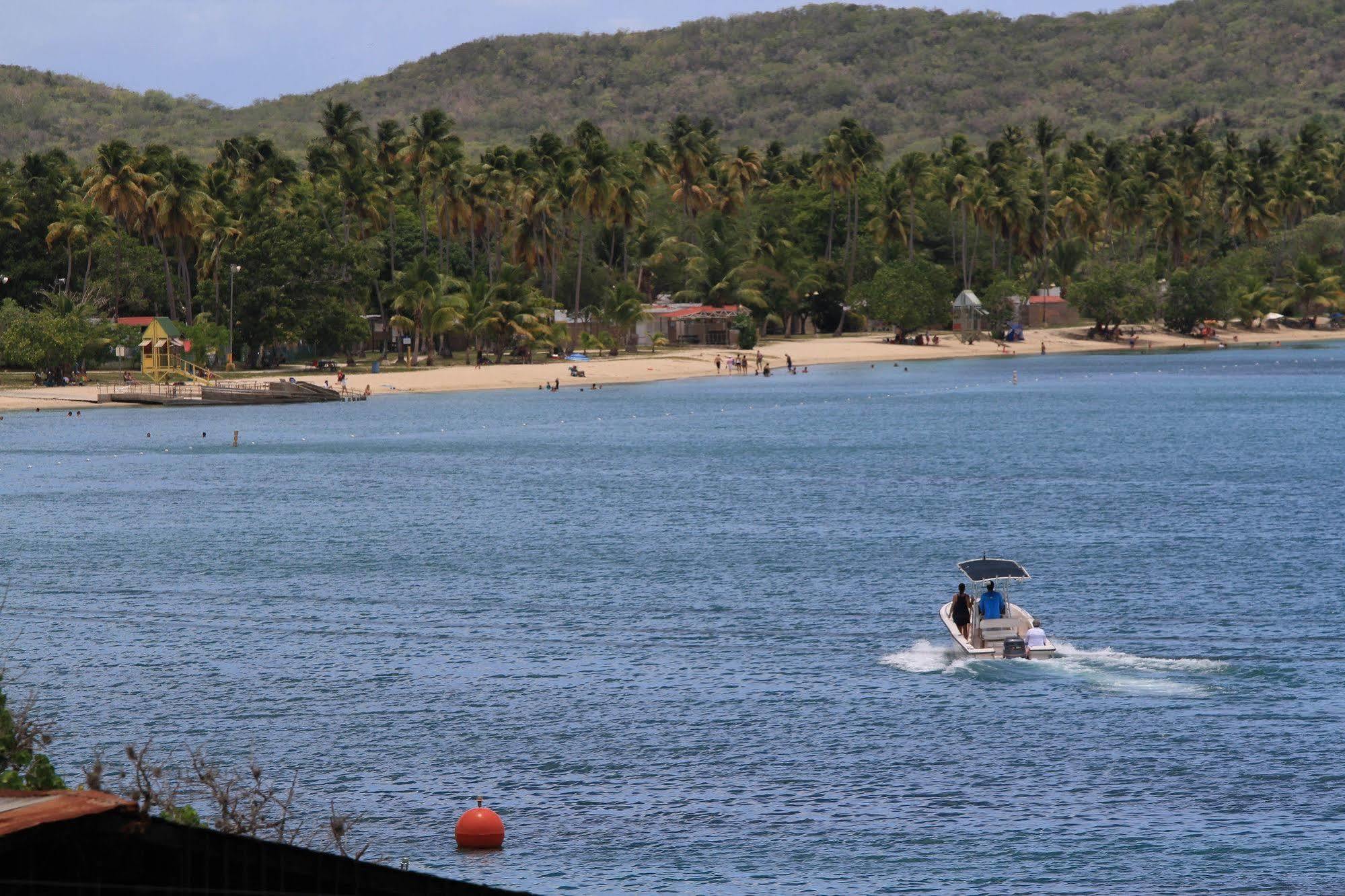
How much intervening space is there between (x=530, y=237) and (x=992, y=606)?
395 ft

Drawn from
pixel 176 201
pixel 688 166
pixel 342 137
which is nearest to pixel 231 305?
pixel 176 201

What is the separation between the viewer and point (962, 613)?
38219 mm

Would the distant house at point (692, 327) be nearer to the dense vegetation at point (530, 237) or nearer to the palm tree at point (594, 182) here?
the dense vegetation at point (530, 237)

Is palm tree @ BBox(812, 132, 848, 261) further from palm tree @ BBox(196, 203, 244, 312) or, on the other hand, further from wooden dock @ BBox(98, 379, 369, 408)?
wooden dock @ BBox(98, 379, 369, 408)

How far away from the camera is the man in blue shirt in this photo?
37812 millimetres

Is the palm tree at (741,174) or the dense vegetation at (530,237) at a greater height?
the palm tree at (741,174)

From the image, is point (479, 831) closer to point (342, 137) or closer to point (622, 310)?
point (622, 310)

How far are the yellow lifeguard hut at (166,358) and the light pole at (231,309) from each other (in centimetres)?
413

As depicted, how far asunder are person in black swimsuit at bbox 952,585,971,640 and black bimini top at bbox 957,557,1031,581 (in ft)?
1.73

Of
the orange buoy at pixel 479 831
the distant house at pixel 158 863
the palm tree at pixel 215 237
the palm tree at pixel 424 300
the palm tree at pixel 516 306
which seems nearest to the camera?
the distant house at pixel 158 863

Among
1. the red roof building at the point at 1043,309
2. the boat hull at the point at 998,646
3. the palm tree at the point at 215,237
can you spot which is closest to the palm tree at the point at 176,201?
the palm tree at the point at 215,237

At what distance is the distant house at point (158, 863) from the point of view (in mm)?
12695

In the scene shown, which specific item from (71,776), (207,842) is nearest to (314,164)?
(71,776)

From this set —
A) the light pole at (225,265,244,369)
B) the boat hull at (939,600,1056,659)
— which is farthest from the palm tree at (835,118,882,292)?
the boat hull at (939,600,1056,659)
